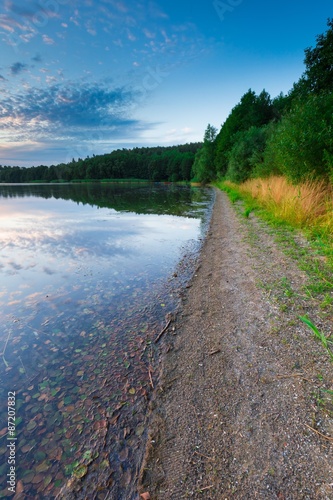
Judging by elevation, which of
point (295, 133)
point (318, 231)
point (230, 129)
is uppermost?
point (230, 129)

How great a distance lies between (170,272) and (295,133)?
918 centimetres

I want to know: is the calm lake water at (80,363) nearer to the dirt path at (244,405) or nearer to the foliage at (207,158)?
the dirt path at (244,405)

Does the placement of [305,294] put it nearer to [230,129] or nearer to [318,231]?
[318,231]

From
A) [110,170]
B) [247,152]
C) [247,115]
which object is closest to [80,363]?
[247,152]

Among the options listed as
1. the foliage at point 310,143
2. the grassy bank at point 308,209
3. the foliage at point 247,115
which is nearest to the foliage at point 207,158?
the foliage at point 247,115

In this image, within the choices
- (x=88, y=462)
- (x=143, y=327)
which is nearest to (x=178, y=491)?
(x=88, y=462)

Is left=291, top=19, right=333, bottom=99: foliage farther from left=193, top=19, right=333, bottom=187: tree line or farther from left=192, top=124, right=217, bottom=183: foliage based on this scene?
left=192, top=124, right=217, bottom=183: foliage

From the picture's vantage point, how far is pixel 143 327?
14.2 ft

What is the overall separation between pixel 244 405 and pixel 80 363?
2460mm

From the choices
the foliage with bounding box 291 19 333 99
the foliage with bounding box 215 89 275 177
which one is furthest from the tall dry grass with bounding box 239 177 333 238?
the foliage with bounding box 215 89 275 177

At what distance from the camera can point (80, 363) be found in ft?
11.5

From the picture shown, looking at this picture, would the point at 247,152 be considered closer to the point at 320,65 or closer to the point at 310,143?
the point at 320,65

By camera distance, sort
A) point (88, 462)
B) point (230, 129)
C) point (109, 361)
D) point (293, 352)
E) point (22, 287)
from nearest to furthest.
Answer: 1. point (88, 462)
2. point (293, 352)
3. point (109, 361)
4. point (22, 287)
5. point (230, 129)

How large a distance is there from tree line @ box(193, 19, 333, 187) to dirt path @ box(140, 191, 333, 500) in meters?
7.62
